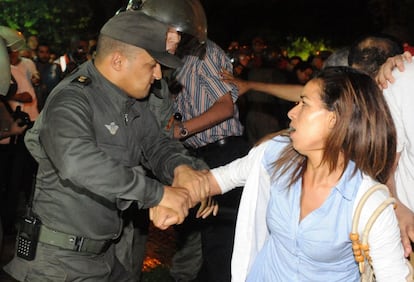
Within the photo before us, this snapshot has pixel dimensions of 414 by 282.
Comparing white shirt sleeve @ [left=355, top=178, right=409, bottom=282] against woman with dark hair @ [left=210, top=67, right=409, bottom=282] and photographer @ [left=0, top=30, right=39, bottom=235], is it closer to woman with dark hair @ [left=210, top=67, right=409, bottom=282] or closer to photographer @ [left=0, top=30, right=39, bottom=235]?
woman with dark hair @ [left=210, top=67, right=409, bottom=282]

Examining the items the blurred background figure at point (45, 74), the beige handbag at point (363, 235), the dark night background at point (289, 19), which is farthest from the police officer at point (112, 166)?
the dark night background at point (289, 19)

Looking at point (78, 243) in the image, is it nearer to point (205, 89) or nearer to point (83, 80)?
point (83, 80)

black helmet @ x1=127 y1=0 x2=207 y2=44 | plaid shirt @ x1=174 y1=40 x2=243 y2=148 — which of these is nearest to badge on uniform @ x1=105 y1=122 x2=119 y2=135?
black helmet @ x1=127 y1=0 x2=207 y2=44

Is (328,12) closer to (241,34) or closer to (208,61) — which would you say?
(241,34)

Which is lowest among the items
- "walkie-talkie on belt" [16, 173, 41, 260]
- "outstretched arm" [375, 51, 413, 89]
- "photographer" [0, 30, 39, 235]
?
"photographer" [0, 30, 39, 235]

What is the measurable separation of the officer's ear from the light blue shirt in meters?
0.92

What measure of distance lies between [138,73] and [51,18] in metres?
20.7

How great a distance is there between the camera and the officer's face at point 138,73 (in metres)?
3.31

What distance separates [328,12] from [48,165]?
3536cm

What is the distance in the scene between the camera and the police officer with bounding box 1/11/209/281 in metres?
3.11

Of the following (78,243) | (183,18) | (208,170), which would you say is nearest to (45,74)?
A: (183,18)

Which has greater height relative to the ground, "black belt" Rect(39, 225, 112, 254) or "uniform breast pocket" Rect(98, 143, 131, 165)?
"uniform breast pocket" Rect(98, 143, 131, 165)

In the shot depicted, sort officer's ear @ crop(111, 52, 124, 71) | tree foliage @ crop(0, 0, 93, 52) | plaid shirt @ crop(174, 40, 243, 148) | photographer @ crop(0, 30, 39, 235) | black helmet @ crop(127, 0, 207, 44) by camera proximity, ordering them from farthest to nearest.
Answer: tree foliage @ crop(0, 0, 93, 52) < photographer @ crop(0, 30, 39, 235) < plaid shirt @ crop(174, 40, 243, 148) < black helmet @ crop(127, 0, 207, 44) < officer's ear @ crop(111, 52, 124, 71)

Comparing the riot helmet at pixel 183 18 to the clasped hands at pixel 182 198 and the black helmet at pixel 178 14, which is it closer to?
the black helmet at pixel 178 14
